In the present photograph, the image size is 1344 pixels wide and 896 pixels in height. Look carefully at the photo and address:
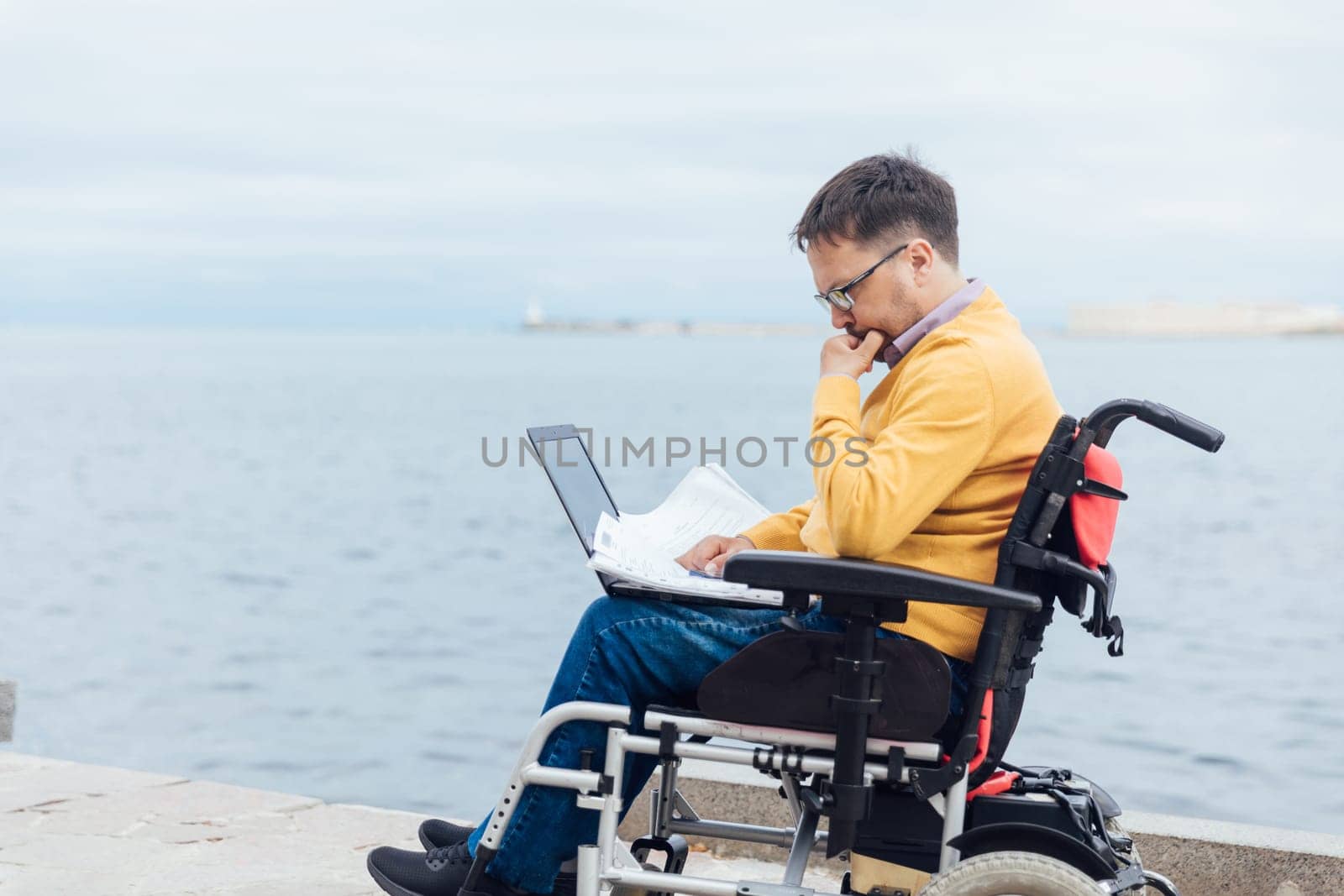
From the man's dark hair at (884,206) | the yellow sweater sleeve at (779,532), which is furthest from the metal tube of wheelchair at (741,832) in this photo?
the man's dark hair at (884,206)

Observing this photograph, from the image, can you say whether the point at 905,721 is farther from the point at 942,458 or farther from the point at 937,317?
the point at 937,317

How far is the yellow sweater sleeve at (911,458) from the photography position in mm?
2205

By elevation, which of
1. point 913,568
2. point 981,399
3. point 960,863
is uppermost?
point 981,399

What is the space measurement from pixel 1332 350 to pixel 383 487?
12507 cm

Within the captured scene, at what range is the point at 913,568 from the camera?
2.19 metres

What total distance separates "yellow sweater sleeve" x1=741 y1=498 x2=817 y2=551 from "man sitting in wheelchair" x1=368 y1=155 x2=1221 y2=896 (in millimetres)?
277

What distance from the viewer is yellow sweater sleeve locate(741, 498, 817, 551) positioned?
9.11 ft

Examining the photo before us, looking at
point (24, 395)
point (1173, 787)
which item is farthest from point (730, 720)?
point (24, 395)

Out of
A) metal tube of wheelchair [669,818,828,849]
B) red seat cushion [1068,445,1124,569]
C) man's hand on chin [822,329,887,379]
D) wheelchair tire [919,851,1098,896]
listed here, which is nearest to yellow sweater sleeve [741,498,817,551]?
man's hand on chin [822,329,887,379]

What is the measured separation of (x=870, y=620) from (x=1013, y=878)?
0.45m

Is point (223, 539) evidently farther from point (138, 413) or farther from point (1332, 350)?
point (1332, 350)

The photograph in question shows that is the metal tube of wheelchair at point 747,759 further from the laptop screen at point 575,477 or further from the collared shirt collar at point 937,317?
the collared shirt collar at point 937,317

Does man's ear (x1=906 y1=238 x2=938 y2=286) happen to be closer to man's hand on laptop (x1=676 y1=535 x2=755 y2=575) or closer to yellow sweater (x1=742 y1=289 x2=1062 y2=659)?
yellow sweater (x1=742 y1=289 x2=1062 y2=659)

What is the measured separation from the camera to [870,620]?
7.29 feet
